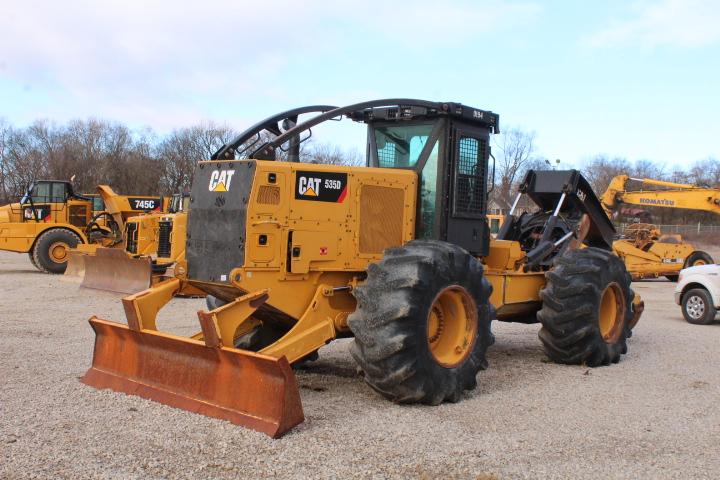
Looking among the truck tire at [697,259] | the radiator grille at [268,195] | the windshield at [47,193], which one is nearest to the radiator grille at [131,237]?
the windshield at [47,193]

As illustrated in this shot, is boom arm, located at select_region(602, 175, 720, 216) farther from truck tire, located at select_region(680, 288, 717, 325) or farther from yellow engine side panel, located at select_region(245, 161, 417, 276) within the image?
yellow engine side panel, located at select_region(245, 161, 417, 276)

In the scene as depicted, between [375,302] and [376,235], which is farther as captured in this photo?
[376,235]

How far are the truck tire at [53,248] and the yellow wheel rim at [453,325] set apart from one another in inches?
653

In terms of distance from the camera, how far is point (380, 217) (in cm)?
709

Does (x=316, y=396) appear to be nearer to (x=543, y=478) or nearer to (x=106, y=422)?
(x=106, y=422)

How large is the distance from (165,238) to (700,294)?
36.8 feet

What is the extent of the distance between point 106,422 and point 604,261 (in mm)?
5981

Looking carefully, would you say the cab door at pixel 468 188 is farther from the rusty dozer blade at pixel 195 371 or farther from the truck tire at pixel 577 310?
the rusty dozer blade at pixel 195 371

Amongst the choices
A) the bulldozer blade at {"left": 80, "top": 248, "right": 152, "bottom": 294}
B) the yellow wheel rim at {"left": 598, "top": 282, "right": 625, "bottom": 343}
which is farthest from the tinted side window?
the bulldozer blade at {"left": 80, "top": 248, "right": 152, "bottom": 294}

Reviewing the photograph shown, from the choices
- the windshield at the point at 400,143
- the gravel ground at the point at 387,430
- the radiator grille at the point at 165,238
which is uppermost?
the windshield at the point at 400,143

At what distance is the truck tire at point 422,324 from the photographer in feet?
19.4

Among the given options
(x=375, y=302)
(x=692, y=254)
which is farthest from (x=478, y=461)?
(x=692, y=254)

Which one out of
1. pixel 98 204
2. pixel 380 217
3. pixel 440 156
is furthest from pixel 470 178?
pixel 98 204

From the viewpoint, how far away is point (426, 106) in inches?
289
